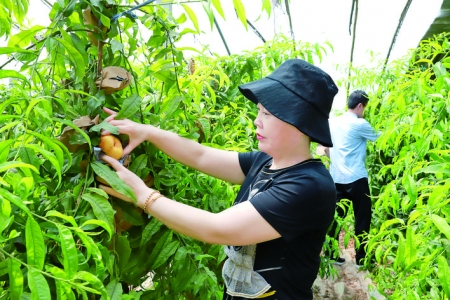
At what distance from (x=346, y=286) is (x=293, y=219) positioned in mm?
2294

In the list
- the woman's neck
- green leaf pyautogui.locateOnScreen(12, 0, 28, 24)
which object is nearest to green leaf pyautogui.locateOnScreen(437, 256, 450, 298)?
the woman's neck

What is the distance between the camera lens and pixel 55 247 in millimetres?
664

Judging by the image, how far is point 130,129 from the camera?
0.85 metres

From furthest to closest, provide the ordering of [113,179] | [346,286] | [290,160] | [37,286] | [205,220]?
[346,286]
[290,160]
[205,220]
[113,179]
[37,286]

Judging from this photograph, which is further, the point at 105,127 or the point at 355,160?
the point at 355,160

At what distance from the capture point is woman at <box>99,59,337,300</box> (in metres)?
0.84

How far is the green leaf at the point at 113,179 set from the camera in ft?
2.36

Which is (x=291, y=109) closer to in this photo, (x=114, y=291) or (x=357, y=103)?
(x=114, y=291)

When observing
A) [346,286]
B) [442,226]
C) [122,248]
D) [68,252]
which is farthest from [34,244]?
[346,286]

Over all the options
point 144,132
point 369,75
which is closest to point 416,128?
point 144,132

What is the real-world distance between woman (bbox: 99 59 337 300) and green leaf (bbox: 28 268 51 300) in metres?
0.37

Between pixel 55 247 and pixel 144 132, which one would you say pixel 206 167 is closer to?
pixel 144 132

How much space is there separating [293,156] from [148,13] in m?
0.45

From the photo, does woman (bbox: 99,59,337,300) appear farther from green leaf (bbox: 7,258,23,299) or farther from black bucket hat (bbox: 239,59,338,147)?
green leaf (bbox: 7,258,23,299)
